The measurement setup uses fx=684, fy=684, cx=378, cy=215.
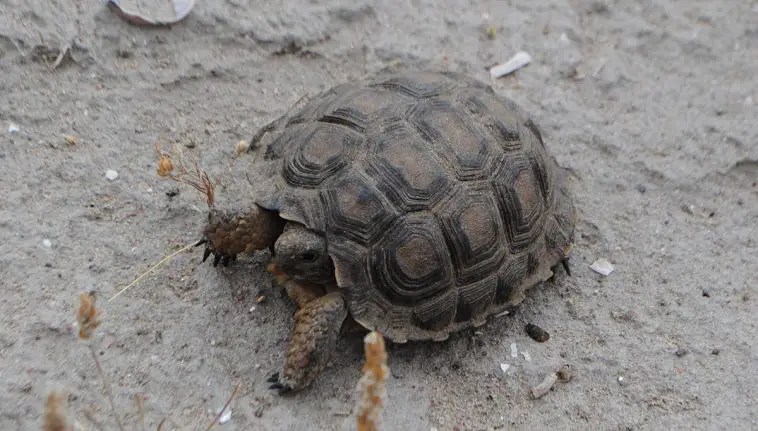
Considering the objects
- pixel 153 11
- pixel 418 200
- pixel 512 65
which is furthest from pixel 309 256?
pixel 512 65

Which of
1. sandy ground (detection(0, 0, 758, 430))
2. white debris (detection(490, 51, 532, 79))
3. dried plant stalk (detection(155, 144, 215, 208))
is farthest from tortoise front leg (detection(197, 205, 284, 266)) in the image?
white debris (detection(490, 51, 532, 79))

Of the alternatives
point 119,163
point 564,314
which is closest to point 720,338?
point 564,314

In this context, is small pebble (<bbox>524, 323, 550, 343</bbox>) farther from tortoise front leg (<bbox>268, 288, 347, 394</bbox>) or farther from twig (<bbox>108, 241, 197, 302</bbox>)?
twig (<bbox>108, 241, 197, 302</bbox>)

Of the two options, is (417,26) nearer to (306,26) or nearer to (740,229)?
(306,26)

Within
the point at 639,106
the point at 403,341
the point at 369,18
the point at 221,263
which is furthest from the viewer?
the point at 369,18

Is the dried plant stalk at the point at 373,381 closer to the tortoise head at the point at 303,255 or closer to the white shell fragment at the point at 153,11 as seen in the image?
the tortoise head at the point at 303,255

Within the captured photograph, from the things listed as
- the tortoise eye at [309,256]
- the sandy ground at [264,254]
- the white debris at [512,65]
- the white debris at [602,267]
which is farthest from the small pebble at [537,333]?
the white debris at [512,65]
